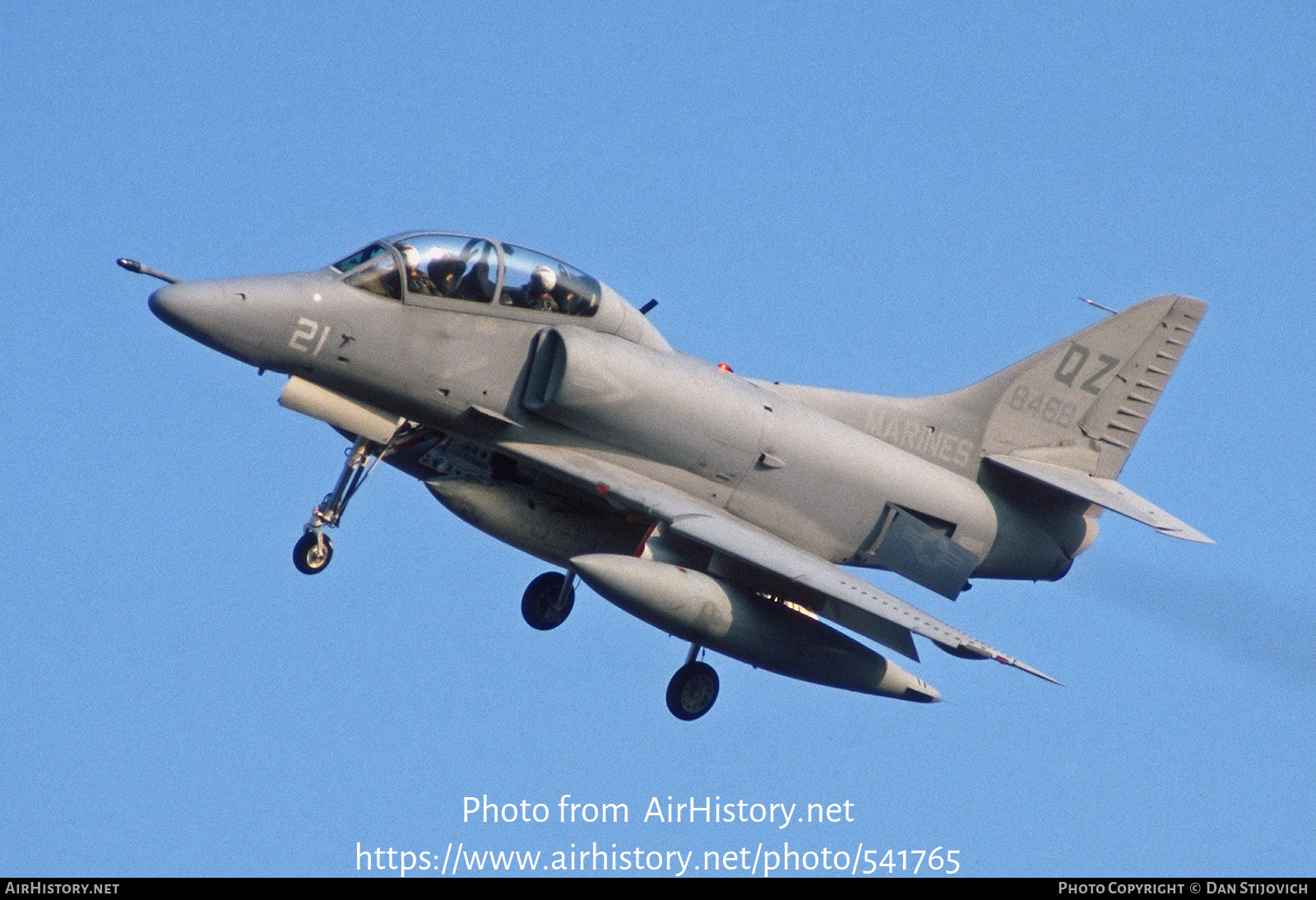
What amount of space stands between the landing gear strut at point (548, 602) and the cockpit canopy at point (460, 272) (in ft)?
11.1

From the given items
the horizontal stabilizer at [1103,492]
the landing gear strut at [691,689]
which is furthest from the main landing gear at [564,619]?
the horizontal stabilizer at [1103,492]

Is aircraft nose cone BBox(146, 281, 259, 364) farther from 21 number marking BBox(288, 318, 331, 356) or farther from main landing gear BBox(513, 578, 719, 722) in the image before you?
main landing gear BBox(513, 578, 719, 722)

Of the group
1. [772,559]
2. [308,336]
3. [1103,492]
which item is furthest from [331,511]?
[1103,492]

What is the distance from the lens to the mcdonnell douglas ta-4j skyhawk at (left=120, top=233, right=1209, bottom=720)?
54.2 ft

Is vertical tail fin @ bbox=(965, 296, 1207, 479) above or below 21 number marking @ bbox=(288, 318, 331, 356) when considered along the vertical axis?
above

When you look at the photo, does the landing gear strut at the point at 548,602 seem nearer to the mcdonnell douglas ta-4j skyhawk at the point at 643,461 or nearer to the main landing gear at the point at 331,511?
the mcdonnell douglas ta-4j skyhawk at the point at 643,461

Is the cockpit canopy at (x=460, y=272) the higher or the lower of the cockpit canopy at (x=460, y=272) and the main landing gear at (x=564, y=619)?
the higher

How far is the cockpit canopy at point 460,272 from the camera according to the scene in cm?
1662

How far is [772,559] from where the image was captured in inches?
672

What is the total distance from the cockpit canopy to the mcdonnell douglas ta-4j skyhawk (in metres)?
0.02

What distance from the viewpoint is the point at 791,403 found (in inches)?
736

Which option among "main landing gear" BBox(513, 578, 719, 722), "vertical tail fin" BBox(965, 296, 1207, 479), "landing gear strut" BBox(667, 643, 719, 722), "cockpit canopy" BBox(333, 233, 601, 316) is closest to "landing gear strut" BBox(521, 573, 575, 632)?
"main landing gear" BBox(513, 578, 719, 722)

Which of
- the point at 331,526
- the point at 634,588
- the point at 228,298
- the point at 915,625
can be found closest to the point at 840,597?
the point at 915,625

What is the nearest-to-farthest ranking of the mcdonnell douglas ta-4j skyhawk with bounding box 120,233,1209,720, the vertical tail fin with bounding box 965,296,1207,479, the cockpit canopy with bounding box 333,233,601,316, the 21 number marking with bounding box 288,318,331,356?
the 21 number marking with bounding box 288,318,331,356 → the mcdonnell douglas ta-4j skyhawk with bounding box 120,233,1209,720 → the cockpit canopy with bounding box 333,233,601,316 → the vertical tail fin with bounding box 965,296,1207,479
